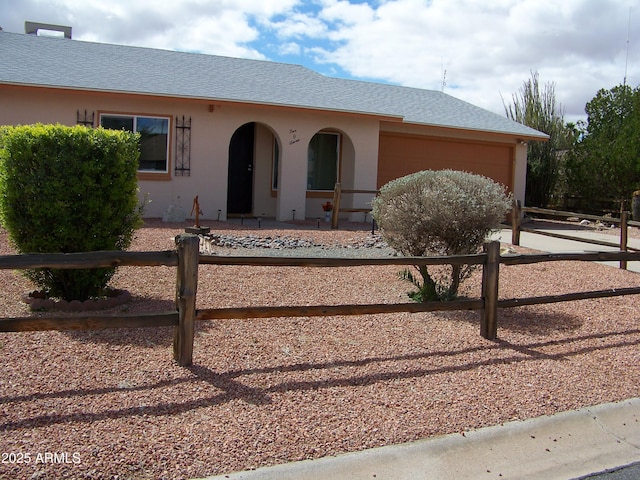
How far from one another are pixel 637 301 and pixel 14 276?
26.8ft

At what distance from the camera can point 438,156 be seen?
19.2 metres

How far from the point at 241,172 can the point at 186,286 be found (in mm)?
12611

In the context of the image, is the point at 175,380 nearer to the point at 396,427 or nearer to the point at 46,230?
the point at 396,427

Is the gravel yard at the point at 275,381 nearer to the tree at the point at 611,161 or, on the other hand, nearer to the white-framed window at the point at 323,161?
the white-framed window at the point at 323,161

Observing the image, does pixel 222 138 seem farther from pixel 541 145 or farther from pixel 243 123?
pixel 541 145

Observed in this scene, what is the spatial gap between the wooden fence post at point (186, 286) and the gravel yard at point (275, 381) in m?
0.30

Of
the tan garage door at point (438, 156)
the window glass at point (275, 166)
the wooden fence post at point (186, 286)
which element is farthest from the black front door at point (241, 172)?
the wooden fence post at point (186, 286)

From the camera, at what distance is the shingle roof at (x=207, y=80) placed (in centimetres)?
1459

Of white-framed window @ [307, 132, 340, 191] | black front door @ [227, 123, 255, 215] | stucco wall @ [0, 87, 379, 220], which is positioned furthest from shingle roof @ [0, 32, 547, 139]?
black front door @ [227, 123, 255, 215]

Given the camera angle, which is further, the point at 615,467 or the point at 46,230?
the point at 46,230

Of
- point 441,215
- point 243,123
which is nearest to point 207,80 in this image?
point 243,123

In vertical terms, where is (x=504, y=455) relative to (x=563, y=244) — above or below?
below

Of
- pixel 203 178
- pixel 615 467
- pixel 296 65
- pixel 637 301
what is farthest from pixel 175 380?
pixel 296 65

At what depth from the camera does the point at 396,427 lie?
4602mm
